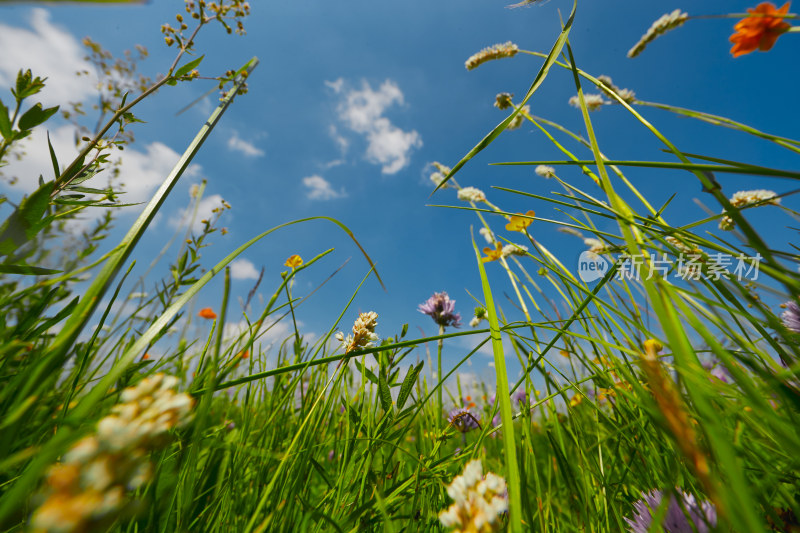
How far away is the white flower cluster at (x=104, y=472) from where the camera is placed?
20cm

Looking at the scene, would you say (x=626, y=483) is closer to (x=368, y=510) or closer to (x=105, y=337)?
(x=368, y=510)

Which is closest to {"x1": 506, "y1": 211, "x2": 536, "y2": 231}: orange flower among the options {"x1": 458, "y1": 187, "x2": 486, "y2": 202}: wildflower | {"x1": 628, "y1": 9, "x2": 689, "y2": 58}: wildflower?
{"x1": 458, "y1": 187, "x2": 486, "y2": 202}: wildflower

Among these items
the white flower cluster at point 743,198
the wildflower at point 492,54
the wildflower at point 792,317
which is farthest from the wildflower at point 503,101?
the wildflower at point 792,317

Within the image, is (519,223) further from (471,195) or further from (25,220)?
(25,220)

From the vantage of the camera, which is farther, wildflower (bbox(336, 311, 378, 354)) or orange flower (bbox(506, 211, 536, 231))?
orange flower (bbox(506, 211, 536, 231))

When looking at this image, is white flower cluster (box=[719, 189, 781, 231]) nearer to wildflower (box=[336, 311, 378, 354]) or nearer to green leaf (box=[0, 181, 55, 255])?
wildflower (box=[336, 311, 378, 354])

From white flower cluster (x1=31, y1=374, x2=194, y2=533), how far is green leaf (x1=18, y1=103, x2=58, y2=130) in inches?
26.4

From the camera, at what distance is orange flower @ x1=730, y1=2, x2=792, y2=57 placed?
650mm

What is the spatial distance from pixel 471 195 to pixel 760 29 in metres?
1.12

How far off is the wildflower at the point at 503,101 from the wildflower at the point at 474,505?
1748 mm

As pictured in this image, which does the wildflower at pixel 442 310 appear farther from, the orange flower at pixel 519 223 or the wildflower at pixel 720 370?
the wildflower at pixel 720 370

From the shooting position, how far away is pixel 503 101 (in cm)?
174

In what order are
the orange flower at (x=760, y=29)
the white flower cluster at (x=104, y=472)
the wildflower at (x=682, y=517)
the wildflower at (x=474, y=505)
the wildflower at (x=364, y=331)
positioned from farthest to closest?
the wildflower at (x=364, y=331), the orange flower at (x=760, y=29), the wildflower at (x=682, y=517), the wildflower at (x=474, y=505), the white flower cluster at (x=104, y=472)

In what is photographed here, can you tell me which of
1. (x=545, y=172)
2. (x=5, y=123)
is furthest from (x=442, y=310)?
(x=5, y=123)
